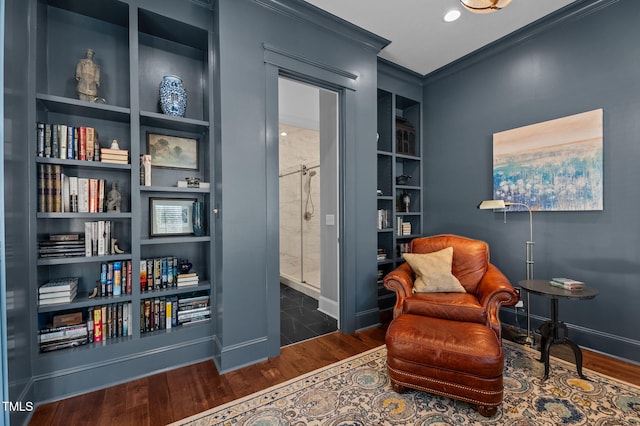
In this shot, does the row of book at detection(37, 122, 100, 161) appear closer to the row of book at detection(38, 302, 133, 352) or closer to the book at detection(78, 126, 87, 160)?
the book at detection(78, 126, 87, 160)

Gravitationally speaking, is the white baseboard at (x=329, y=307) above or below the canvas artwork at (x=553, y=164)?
below

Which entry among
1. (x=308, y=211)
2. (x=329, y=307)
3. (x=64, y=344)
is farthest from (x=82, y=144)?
(x=308, y=211)

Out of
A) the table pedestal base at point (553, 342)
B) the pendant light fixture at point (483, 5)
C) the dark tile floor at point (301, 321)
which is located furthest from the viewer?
the dark tile floor at point (301, 321)

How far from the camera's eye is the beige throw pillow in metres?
2.41

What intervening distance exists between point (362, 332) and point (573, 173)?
2.46 metres

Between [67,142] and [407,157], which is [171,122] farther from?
[407,157]

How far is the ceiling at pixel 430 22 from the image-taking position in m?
2.54

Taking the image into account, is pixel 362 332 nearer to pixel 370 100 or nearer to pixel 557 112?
pixel 370 100

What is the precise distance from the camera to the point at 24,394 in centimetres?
171

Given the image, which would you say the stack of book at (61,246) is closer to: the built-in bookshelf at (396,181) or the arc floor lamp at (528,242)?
the built-in bookshelf at (396,181)

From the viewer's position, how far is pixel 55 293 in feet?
6.48

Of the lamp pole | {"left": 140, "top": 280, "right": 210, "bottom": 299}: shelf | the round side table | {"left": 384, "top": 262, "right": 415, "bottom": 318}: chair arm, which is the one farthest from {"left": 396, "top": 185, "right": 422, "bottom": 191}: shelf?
{"left": 140, "top": 280, "right": 210, "bottom": 299}: shelf

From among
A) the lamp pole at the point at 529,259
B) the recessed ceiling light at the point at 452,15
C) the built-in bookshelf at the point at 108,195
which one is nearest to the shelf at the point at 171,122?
the built-in bookshelf at the point at 108,195

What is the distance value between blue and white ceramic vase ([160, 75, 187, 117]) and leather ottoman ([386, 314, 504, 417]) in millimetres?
2392
